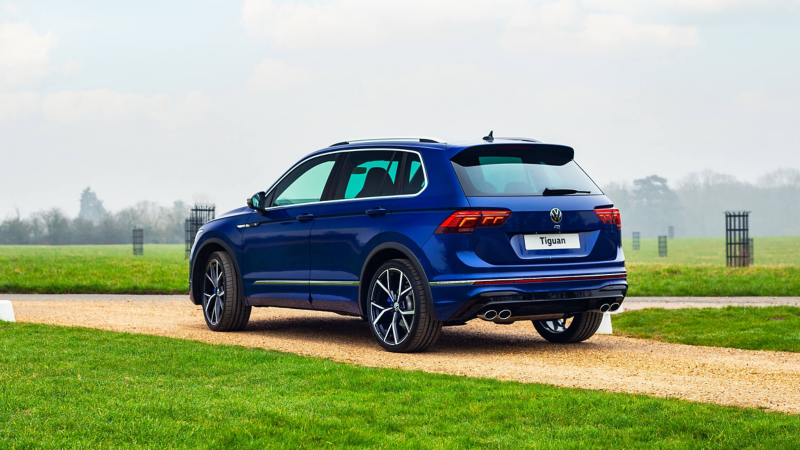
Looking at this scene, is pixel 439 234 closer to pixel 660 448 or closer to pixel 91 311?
pixel 660 448

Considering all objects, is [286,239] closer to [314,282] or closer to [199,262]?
[314,282]

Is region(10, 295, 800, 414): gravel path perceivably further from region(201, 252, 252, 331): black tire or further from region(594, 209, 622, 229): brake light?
region(594, 209, 622, 229): brake light

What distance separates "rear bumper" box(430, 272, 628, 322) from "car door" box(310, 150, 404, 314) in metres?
1.03

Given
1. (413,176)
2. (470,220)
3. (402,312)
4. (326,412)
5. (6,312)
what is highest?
(413,176)

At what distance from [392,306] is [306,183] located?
77.3 inches

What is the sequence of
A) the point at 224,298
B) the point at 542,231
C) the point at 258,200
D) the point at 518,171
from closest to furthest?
the point at 542,231 → the point at 518,171 → the point at 258,200 → the point at 224,298

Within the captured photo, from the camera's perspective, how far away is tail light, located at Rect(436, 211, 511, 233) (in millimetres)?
7395

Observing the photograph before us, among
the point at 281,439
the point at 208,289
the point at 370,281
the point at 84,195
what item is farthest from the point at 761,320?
the point at 84,195

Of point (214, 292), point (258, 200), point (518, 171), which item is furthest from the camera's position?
point (214, 292)

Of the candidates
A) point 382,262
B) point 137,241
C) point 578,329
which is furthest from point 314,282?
point 137,241

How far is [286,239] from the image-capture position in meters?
9.18

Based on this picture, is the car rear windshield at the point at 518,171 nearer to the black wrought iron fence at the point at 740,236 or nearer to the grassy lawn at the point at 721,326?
the grassy lawn at the point at 721,326

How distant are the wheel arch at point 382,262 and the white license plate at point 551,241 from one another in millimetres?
963

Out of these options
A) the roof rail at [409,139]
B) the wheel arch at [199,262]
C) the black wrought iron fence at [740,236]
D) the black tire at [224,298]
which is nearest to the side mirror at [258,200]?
the black tire at [224,298]
